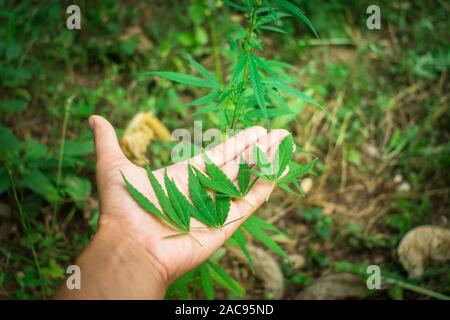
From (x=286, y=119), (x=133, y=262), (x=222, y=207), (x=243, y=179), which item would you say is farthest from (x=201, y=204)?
(x=286, y=119)

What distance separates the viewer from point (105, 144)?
1807mm

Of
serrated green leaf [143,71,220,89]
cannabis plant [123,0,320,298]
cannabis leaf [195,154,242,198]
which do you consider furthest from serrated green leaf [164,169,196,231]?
serrated green leaf [143,71,220,89]

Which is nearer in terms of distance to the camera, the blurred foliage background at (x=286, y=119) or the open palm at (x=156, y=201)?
the open palm at (x=156, y=201)

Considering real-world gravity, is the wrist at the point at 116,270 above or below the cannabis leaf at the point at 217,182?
A: below

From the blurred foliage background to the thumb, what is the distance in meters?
0.61

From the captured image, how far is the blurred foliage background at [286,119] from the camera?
2537 millimetres

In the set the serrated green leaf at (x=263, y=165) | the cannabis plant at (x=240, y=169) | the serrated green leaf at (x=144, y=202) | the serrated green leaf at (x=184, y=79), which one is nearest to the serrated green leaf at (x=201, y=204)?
the cannabis plant at (x=240, y=169)

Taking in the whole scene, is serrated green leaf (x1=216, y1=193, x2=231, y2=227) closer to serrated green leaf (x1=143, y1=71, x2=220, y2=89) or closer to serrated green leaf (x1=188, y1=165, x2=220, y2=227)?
serrated green leaf (x1=188, y1=165, x2=220, y2=227)

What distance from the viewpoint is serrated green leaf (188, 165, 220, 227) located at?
5.38 ft

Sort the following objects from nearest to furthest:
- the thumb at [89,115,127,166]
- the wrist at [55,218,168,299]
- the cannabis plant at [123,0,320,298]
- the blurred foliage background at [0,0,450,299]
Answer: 1. the wrist at [55,218,168,299]
2. the cannabis plant at [123,0,320,298]
3. the thumb at [89,115,127,166]
4. the blurred foliage background at [0,0,450,299]

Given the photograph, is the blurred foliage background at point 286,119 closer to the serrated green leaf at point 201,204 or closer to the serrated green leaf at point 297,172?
the serrated green leaf at point 201,204

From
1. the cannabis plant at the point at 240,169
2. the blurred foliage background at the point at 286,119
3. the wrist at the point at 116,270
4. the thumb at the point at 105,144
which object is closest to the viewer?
the wrist at the point at 116,270

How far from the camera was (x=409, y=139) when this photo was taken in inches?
130

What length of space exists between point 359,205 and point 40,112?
8.23ft
